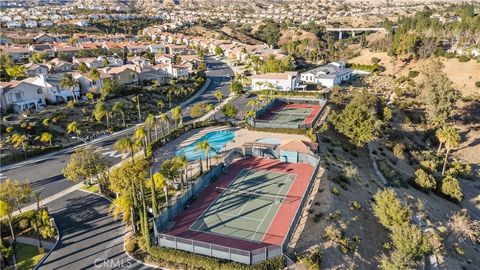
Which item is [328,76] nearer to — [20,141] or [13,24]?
[20,141]

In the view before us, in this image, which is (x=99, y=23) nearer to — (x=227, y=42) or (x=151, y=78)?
(x=227, y=42)

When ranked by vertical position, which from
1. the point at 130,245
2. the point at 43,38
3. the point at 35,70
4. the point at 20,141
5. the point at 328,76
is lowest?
the point at 130,245

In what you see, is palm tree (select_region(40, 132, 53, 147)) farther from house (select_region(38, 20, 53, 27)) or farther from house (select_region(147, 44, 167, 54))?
house (select_region(38, 20, 53, 27))

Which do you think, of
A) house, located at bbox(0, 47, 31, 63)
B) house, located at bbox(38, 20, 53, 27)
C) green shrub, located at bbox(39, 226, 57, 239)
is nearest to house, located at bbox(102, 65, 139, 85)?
house, located at bbox(0, 47, 31, 63)

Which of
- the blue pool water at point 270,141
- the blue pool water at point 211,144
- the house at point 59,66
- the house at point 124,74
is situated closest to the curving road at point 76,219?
the blue pool water at point 211,144

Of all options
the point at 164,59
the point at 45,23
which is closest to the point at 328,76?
the point at 164,59
